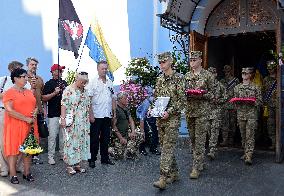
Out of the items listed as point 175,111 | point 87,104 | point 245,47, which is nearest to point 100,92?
point 87,104

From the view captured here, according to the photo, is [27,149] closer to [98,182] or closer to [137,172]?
[98,182]

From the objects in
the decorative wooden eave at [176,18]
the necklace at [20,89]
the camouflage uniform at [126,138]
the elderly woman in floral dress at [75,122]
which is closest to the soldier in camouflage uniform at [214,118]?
the camouflage uniform at [126,138]

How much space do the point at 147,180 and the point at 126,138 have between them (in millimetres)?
1764

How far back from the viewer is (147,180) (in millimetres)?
6281

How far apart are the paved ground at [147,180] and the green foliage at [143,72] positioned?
2293mm

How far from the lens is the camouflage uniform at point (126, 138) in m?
7.82

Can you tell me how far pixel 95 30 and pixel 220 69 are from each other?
3.26 meters

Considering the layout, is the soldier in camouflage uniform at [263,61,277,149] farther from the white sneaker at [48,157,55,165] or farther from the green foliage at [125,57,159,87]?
the white sneaker at [48,157,55,165]

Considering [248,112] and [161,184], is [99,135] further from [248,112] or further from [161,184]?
[248,112]

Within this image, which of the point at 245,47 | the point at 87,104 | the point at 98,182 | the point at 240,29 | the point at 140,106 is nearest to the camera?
the point at 98,182

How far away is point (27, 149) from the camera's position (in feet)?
19.7

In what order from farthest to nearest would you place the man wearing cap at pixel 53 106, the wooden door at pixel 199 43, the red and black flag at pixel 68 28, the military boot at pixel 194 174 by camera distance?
the wooden door at pixel 199 43
the man wearing cap at pixel 53 106
the red and black flag at pixel 68 28
the military boot at pixel 194 174

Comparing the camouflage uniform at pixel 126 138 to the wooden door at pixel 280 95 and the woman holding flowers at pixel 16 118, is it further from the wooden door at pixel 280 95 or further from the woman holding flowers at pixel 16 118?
the wooden door at pixel 280 95

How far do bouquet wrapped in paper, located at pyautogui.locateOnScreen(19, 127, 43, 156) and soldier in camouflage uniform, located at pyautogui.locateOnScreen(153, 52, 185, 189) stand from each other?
1875 mm
